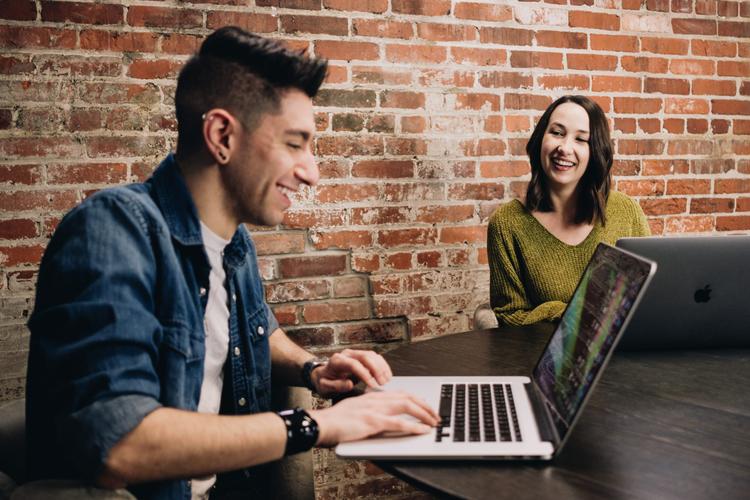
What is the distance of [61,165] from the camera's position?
196 centimetres

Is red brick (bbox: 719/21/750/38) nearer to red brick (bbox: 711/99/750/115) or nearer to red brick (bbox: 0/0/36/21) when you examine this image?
red brick (bbox: 711/99/750/115)

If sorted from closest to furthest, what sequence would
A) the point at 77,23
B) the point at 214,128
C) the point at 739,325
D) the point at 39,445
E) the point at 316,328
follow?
the point at 39,445 → the point at 214,128 → the point at 739,325 → the point at 77,23 → the point at 316,328

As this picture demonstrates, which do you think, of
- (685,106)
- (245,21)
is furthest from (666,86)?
(245,21)

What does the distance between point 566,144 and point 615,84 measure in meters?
0.51

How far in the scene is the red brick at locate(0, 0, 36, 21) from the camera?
1877mm

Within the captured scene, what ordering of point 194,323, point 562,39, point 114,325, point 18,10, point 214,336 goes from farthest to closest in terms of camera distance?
point 562,39, point 18,10, point 214,336, point 194,323, point 114,325

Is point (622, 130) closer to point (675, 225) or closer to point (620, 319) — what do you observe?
point (675, 225)

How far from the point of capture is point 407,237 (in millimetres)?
2316

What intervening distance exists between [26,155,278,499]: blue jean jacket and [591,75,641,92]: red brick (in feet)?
6.41

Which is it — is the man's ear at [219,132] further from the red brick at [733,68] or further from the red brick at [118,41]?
the red brick at [733,68]

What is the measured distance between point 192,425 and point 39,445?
1.08 ft

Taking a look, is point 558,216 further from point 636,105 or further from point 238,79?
point 238,79

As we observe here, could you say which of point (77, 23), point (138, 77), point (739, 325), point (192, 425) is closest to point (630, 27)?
point (739, 325)

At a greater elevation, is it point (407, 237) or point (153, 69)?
point (153, 69)
